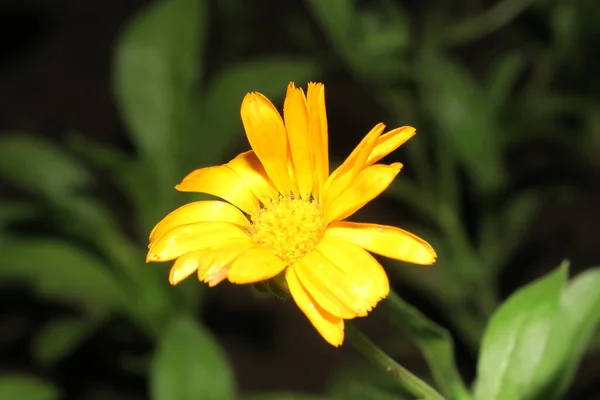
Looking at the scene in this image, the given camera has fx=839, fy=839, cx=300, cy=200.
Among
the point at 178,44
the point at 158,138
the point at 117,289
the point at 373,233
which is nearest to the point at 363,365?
the point at 117,289

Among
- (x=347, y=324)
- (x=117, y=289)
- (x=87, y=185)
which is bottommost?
(x=117, y=289)

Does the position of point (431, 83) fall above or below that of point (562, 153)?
above

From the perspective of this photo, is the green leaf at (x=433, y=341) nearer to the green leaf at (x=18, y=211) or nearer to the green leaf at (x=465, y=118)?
the green leaf at (x=465, y=118)

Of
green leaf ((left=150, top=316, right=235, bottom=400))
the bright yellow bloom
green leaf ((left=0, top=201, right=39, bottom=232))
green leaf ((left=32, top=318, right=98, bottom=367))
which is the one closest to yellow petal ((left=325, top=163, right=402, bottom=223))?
the bright yellow bloom

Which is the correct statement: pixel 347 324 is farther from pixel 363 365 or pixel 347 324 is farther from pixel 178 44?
pixel 178 44

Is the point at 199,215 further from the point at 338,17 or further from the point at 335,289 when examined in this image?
the point at 338,17
